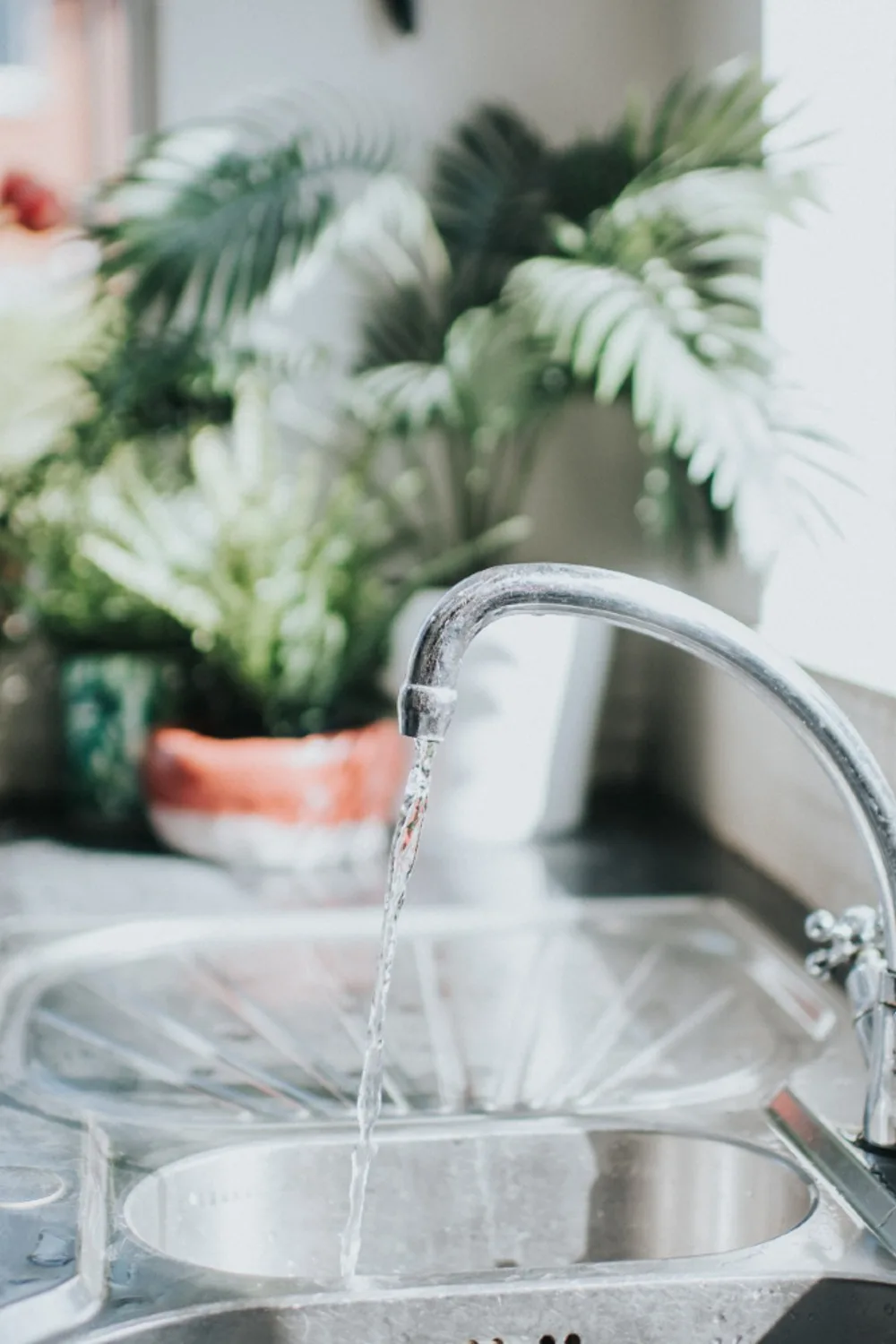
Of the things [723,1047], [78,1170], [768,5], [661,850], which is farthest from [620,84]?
[78,1170]

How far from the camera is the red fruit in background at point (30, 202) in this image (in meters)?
1.76

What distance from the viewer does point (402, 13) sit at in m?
1.85

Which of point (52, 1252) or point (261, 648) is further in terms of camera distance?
point (261, 648)

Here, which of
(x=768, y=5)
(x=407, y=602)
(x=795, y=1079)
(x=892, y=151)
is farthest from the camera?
(x=407, y=602)

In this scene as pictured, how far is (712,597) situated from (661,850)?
0.92 feet

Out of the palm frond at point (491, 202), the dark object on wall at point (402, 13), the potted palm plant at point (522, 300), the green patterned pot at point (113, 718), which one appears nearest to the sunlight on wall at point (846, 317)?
the potted palm plant at point (522, 300)

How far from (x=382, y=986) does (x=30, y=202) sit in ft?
3.93

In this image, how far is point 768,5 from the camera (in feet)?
5.16

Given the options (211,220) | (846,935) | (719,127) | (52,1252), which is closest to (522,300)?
(719,127)

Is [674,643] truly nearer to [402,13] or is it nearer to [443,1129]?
[443,1129]

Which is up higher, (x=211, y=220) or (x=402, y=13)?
(x=402, y=13)

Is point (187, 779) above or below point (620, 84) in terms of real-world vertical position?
below

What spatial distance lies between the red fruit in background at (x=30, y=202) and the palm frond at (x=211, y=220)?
5 centimetres

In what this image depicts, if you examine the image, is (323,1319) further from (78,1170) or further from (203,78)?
(203,78)
